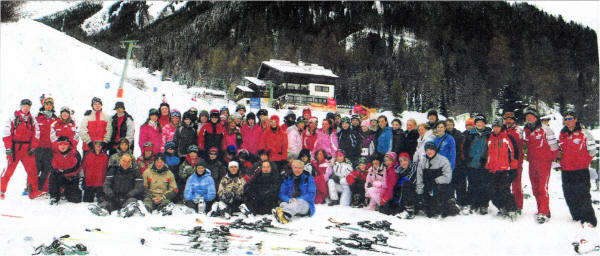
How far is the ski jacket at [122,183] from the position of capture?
3385 millimetres

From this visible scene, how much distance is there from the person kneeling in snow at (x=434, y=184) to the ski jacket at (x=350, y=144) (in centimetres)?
105

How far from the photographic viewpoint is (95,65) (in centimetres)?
1170

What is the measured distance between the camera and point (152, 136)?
4.07m

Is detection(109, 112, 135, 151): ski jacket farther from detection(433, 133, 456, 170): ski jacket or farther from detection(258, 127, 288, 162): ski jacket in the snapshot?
detection(433, 133, 456, 170): ski jacket

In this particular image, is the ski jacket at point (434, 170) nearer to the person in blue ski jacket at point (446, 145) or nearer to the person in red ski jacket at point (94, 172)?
the person in blue ski jacket at point (446, 145)

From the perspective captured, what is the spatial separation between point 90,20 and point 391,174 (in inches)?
397

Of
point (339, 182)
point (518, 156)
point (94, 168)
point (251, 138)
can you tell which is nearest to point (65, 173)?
point (94, 168)

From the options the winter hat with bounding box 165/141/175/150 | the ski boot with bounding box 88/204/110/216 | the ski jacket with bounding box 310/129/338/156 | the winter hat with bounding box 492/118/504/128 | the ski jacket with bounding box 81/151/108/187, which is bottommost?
the ski boot with bounding box 88/204/110/216

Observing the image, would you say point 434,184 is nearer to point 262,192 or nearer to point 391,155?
point 391,155

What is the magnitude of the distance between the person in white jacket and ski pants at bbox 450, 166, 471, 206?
1242 mm

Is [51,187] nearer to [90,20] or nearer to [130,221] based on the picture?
[130,221]

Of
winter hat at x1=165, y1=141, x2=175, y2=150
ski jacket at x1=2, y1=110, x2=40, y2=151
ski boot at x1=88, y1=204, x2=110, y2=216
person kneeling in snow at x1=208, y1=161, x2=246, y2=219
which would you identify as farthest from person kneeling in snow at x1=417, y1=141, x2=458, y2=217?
ski jacket at x1=2, y1=110, x2=40, y2=151

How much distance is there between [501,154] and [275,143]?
2668 millimetres

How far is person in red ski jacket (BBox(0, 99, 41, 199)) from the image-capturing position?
3684 mm
